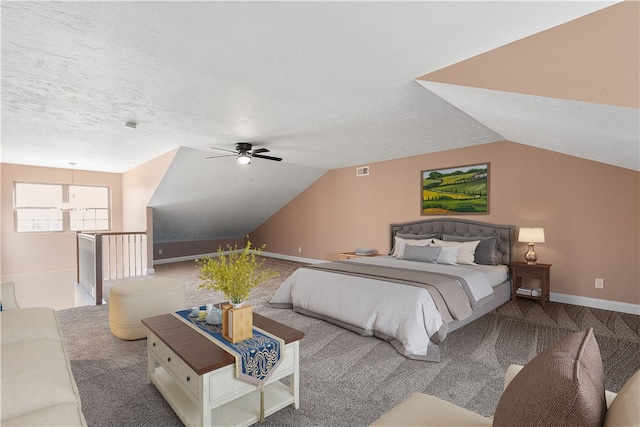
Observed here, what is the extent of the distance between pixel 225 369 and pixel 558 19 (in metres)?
2.84

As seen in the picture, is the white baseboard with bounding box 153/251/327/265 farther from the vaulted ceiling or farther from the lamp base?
the lamp base

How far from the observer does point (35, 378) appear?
1525mm

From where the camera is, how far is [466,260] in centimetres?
463

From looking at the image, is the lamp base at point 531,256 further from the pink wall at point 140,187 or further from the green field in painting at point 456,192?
the pink wall at point 140,187

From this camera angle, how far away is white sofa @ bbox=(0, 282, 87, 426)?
1278 millimetres

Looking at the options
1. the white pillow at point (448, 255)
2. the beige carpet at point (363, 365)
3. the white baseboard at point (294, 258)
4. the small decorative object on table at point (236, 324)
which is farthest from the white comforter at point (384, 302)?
the white baseboard at point (294, 258)

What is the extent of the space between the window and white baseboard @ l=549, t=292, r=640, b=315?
9484 mm

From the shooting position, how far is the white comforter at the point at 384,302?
2.92 metres

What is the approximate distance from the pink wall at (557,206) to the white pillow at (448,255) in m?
1.01

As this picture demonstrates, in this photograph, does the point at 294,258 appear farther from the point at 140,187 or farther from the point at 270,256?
the point at 140,187

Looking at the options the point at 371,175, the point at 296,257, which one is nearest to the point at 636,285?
the point at 371,175

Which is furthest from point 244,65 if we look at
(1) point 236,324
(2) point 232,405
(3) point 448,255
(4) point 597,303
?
(4) point 597,303

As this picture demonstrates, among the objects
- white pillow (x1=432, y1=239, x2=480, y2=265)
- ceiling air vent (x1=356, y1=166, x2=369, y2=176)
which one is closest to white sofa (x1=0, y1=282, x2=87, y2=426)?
white pillow (x1=432, y1=239, x2=480, y2=265)

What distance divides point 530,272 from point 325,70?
3.92 meters
